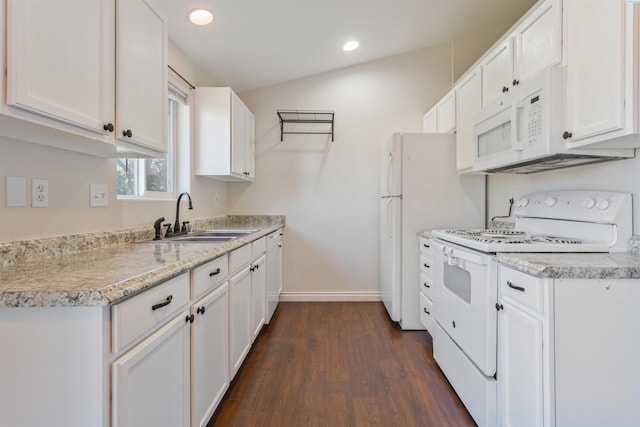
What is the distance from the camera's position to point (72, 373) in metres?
0.81

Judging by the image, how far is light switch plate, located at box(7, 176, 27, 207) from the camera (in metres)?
1.16

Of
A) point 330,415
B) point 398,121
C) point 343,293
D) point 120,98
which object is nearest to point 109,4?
point 120,98

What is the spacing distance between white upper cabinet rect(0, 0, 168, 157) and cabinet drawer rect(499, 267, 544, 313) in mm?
1743

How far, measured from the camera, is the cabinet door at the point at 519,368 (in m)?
1.19

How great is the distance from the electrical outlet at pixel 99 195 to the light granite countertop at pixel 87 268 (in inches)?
6.3

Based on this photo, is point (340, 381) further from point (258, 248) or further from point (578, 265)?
point (578, 265)

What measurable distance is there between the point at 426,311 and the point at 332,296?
1296 mm

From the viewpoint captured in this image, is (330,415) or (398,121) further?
(398,121)

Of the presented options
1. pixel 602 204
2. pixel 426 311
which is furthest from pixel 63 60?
pixel 426 311

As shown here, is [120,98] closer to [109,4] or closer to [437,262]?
[109,4]

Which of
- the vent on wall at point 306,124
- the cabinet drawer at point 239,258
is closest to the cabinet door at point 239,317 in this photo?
the cabinet drawer at point 239,258

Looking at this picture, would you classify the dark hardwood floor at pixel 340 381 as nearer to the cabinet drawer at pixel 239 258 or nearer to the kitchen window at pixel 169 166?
the cabinet drawer at pixel 239 258

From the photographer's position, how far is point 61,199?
1376 mm

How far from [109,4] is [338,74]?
2702 mm
